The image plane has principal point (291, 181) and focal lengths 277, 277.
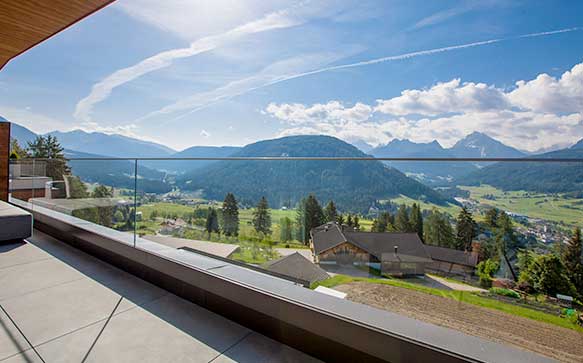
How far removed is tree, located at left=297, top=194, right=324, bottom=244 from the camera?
2.13 metres

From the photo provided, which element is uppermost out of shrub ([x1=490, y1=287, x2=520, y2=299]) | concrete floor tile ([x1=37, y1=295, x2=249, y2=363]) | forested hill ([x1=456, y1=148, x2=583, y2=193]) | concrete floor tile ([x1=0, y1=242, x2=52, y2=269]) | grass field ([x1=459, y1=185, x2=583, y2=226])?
forested hill ([x1=456, y1=148, x2=583, y2=193])

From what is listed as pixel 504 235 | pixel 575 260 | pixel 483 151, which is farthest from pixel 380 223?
pixel 483 151

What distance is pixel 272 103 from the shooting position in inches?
1590

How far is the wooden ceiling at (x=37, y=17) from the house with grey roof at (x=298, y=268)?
3.98 meters

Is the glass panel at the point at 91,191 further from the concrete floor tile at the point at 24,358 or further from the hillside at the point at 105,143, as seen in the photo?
the hillside at the point at 105,143

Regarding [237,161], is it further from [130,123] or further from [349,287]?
[130,123]

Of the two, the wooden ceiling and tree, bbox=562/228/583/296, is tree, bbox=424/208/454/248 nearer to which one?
tree, bbox=562/228/583/296

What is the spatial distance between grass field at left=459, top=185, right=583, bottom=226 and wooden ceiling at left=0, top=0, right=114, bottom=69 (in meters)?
4.68

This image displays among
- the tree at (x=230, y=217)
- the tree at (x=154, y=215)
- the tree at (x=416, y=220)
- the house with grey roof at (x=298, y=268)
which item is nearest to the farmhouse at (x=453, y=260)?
the tree at (x=416, y=220)

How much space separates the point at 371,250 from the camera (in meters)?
1.80

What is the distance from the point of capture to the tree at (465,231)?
161 centimetres

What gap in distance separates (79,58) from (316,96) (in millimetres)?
35162

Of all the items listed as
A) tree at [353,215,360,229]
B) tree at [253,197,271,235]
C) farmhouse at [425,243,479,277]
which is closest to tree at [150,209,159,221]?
tree at [253,197,271,235]

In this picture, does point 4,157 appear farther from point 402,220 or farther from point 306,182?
point 402,220
